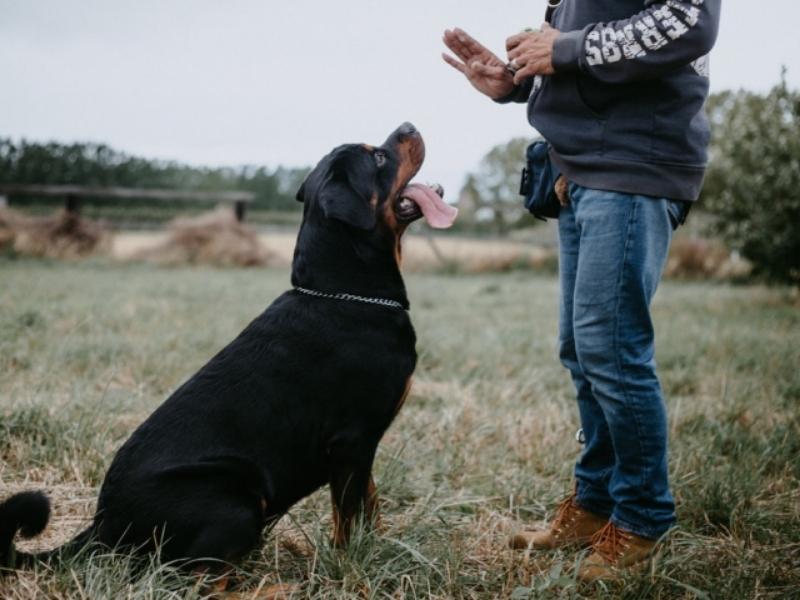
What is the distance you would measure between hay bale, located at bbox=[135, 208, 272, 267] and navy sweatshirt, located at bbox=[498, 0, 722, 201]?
44.3 ft

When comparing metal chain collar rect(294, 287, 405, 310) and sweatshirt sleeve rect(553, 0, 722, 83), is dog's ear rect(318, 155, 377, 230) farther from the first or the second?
sweatshirt sleeve rect(553, 0, 722, 83)

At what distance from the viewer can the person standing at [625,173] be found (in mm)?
2143

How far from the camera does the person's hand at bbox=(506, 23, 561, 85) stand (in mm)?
2320

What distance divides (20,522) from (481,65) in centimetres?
230

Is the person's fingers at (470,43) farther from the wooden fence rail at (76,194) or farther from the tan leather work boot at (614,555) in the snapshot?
the wooden fence rail at (76,194)

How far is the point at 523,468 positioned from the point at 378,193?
1.59 m

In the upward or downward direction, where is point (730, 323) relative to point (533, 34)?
downward

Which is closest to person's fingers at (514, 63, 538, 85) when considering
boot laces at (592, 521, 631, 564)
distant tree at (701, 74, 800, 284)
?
boot laces at (592, 521, 631, 564)

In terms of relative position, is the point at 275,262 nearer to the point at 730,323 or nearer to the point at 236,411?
the point at 730,323

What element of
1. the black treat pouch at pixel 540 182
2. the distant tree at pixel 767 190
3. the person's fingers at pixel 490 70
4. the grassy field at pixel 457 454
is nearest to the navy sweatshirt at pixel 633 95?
the black treat pouch at pixel 540 182

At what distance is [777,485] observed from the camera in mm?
3207

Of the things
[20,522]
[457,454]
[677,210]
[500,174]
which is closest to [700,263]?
[457,454]

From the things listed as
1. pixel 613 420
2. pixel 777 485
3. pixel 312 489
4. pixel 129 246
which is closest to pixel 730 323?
pixel 777 485

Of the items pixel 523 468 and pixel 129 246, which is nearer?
pixel 523 468
